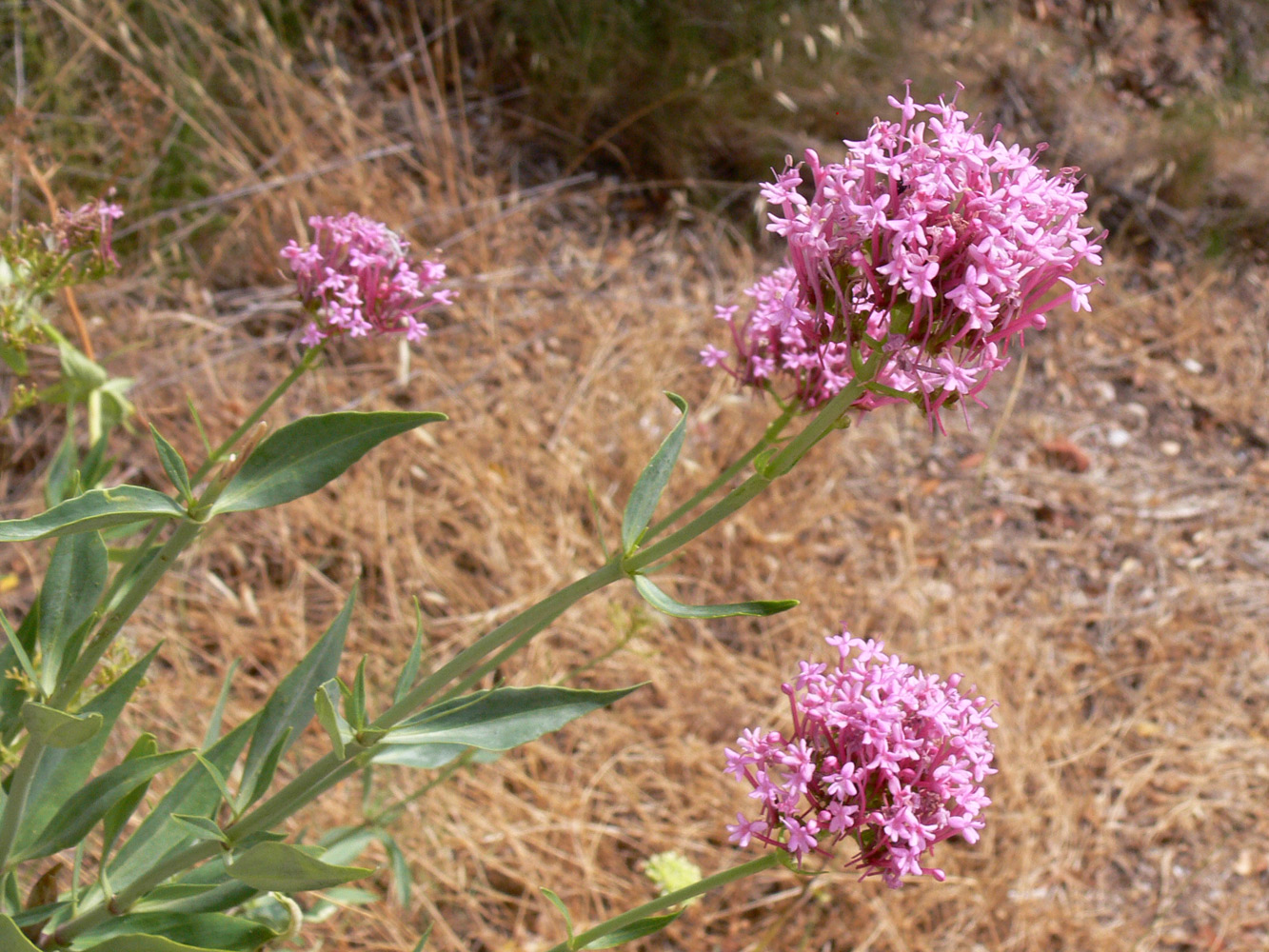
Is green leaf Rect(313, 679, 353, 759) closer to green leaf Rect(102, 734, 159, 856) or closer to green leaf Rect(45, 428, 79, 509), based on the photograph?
green leaf Rect(102, 734, 159, 856)

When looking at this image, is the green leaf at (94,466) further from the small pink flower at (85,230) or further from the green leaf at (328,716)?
the green leaf at (328,716)

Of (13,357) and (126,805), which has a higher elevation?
(13,357)

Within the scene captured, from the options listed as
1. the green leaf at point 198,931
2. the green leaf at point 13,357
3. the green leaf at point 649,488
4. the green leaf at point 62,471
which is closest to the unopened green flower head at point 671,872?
the green leaf at point 198,931

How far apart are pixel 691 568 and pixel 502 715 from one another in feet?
7.54

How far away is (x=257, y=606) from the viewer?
3242 millimetres

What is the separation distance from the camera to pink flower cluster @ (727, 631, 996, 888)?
49.7 inches

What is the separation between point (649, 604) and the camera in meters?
1.40

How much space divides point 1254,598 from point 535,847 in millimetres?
3093

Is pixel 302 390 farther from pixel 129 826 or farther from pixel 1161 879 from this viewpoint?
pixel 1161 879

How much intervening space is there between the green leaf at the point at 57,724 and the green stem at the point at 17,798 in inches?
2.6

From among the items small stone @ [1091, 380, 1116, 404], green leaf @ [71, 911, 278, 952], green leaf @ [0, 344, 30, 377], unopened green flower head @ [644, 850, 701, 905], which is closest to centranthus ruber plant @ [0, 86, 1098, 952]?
green leaf @ [71, 911, 278, 952]

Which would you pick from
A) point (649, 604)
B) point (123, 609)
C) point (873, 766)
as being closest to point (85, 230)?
point (123, 609)

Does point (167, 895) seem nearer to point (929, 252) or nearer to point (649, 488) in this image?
point (649, 488)

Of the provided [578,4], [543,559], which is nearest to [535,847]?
[543,559]
